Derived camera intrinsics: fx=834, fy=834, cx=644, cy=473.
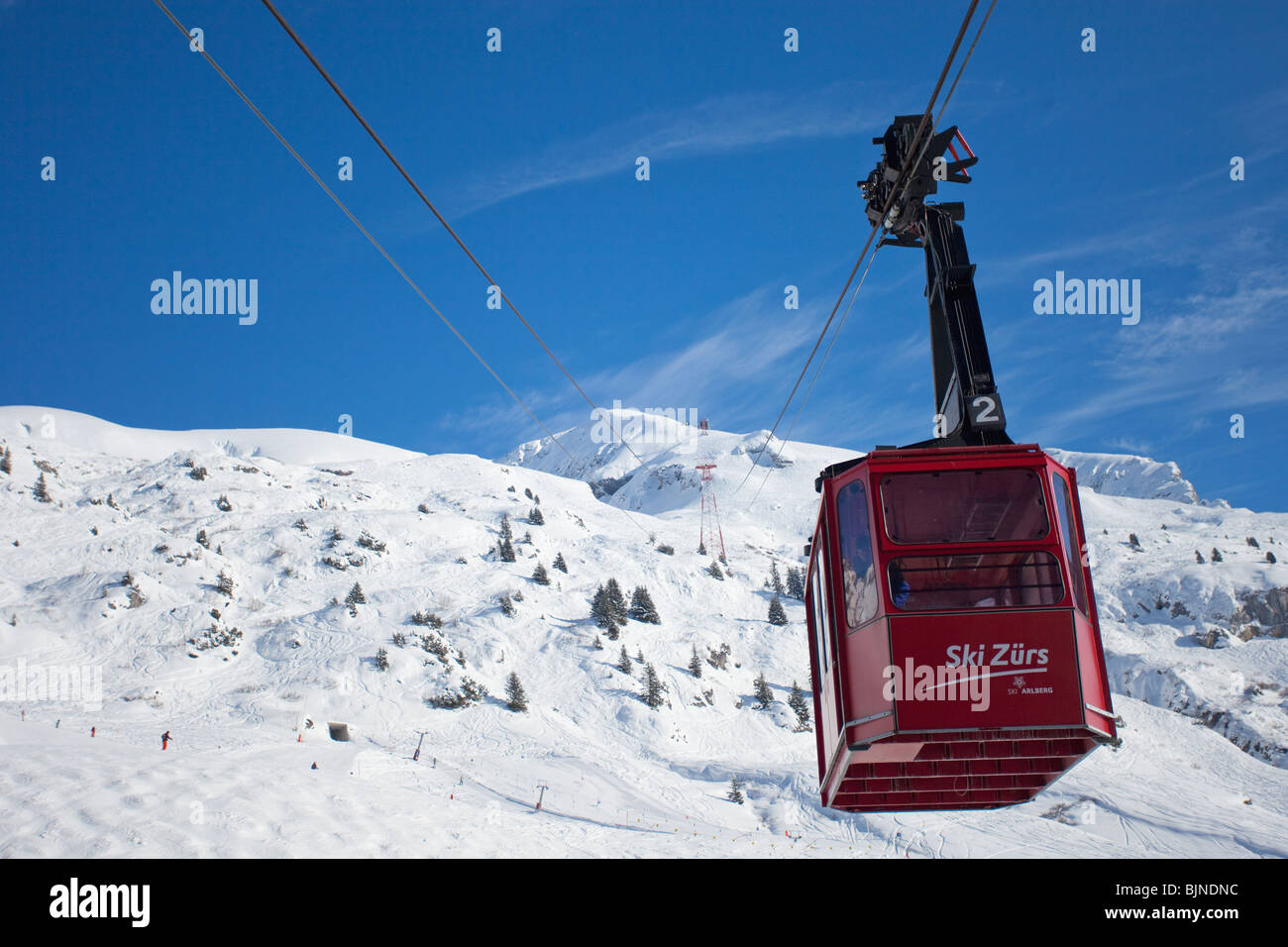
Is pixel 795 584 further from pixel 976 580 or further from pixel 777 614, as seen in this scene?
pixel 976 580

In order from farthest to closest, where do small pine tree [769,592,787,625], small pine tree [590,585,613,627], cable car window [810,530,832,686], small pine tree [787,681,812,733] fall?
small pine tree [769,592,787,625], small pine tree [590,585,613,627], small pine tree [787,681,812,733], cable car window [810,530,832,686]

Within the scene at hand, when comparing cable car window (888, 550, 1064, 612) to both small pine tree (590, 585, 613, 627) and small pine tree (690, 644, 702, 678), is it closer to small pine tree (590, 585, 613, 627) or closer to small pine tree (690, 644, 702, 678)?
small pine tree (690, 644, 702, 678)

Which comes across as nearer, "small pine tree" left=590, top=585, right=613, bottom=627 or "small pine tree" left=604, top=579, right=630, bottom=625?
"small pine tree" left=590, top=585, right=613, bottom=627

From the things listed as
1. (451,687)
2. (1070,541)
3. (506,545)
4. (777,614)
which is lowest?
(1070,541)

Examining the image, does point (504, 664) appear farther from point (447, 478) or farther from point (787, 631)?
point (447, 478)

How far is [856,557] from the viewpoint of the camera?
33.4ft

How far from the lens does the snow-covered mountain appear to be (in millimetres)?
32938

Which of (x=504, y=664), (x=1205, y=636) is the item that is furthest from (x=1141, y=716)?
(x=504, y=664)

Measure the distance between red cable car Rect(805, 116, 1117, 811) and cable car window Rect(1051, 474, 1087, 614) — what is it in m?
0.03

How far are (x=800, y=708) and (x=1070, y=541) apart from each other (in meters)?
61.3

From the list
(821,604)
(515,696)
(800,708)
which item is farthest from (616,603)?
(821,604)

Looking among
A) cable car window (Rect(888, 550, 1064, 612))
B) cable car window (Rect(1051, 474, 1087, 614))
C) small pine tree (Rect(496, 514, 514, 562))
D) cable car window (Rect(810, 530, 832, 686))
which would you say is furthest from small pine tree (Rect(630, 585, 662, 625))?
cable car window (Rect(888, 550, 1064, 612))

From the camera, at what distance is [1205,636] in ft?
305
